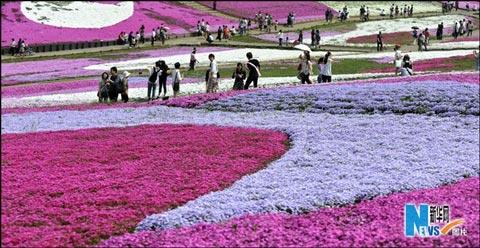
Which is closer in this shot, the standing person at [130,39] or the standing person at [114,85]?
the standing person at [114,85]

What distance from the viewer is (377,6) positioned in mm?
94062

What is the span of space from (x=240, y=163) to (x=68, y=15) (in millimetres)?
42987

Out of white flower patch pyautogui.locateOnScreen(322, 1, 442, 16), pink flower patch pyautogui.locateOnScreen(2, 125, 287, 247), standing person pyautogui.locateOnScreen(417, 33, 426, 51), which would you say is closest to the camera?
pink flower patch pyautogui.locateOnScreen(2, 125, 287, 247)

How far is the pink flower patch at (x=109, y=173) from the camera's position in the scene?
12.0 meters

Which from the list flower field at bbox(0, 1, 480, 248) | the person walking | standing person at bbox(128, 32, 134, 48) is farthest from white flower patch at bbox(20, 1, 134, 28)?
the person walking

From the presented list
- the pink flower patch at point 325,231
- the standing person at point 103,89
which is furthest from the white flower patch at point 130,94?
the pink flower patch at point 325,231

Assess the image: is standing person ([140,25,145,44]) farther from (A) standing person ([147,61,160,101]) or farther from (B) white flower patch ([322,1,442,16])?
(B) white flower patch ([322,1,442,16])

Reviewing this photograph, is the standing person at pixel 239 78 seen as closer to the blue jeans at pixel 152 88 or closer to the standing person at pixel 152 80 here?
the standing person at pixel 152 80

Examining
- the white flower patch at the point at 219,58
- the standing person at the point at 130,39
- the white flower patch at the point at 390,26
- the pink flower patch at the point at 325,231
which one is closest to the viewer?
the pink flower patch at the point at 325,231

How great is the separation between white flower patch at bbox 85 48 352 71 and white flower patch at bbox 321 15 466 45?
11163mm

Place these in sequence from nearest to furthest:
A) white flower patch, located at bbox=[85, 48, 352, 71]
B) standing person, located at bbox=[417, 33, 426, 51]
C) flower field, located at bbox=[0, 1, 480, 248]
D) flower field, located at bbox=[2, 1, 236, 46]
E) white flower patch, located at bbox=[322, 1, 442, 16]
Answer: flower field, located at bbox=[0, 1, 480, 248], white flower patch, located at bbox=[85, 48, 352, 71], flower field, located at bbox=[2, 1, 236, 46], standing person, located at bbox=[417, 33, 426, 51], white flower patch, located at bbox=[322, 1, 442, 16]

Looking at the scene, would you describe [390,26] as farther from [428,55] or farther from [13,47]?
[13,47]

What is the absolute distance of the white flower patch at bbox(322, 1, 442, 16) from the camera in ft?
299

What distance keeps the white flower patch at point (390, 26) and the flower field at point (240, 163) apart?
31545 mm
